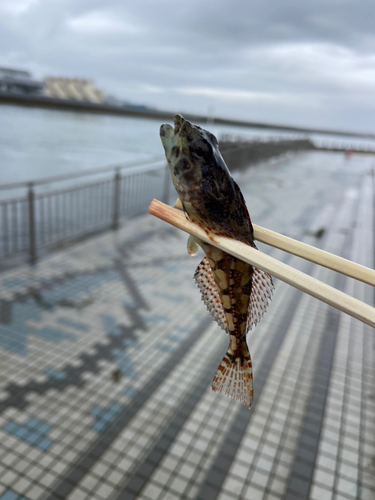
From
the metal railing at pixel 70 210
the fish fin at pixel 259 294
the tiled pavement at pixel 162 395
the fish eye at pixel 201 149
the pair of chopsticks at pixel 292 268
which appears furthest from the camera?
the metal railing at pixel 70 210

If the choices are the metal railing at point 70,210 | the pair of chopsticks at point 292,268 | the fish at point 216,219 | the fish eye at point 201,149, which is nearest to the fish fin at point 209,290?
the fish at point 216,219

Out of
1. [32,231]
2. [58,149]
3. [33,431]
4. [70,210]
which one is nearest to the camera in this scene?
[33,431]

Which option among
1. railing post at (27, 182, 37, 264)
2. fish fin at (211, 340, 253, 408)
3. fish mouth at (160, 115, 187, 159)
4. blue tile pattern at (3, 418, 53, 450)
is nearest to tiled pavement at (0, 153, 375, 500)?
blue tile pattern at (3, 418, 53, 450)

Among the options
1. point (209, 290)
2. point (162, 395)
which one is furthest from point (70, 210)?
point (209, 290)

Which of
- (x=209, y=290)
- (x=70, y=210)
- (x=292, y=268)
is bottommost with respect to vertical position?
(x=70, y=210)

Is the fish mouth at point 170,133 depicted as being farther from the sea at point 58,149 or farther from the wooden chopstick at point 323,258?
the sea at point 58,149

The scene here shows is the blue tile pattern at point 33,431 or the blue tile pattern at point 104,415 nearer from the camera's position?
the blue tile pattern at point 33,431

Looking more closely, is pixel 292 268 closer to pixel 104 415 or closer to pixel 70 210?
pixel 104 415
